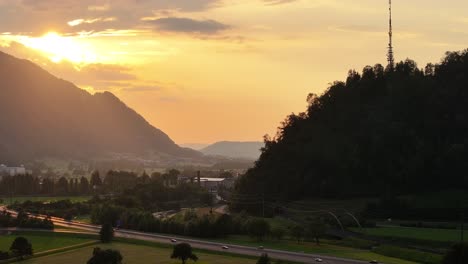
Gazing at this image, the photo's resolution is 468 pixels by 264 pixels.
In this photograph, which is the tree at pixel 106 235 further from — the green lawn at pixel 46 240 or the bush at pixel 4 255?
the bush at pixel 4 255

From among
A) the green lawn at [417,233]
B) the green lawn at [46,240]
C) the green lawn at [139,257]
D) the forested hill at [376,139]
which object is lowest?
the green lawn at [139,257]

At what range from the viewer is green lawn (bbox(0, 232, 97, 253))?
7812 cm

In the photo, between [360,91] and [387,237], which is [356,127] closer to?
[360,91]

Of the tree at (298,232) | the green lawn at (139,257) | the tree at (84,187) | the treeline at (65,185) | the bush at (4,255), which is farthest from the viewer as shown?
the tree at (84,187)

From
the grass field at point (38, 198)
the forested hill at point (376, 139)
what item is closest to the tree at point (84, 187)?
the grass field at point (38, 198)

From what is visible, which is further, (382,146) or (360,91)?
(360,91)

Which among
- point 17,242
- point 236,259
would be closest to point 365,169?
point 236,259

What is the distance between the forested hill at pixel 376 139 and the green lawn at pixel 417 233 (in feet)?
71.5

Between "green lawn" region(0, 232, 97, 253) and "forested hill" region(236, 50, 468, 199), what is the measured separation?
138 feet

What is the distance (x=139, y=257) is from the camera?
66688 millimetres

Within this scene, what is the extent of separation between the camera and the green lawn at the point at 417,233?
248 ft

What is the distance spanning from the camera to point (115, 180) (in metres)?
165

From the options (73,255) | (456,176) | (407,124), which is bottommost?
(73,255)

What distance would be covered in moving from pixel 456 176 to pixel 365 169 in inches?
561
